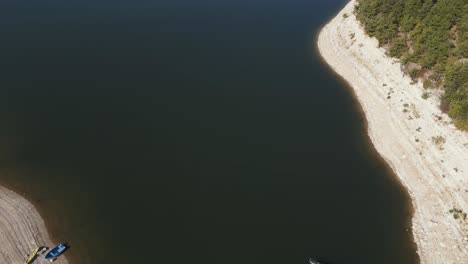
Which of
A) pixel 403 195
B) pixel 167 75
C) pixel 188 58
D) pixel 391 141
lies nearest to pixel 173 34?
pixel 188 58

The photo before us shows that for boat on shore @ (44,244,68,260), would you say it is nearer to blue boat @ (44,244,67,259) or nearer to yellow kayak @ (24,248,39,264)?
blue boat @ (44,244,67,259)

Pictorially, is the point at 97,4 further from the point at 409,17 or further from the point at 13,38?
the point at 409,17

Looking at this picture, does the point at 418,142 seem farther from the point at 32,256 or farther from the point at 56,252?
the point at 32,256

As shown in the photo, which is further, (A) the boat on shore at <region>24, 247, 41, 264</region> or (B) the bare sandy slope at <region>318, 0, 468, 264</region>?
(B) the bare sandy slope at <region>318, 0, 468, 264</region>

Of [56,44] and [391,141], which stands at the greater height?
[391,141]

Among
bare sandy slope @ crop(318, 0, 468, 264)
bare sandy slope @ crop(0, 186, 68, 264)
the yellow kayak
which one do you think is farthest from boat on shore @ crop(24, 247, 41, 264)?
bare sandy slope @ crop(318, 0, 468, 264)
